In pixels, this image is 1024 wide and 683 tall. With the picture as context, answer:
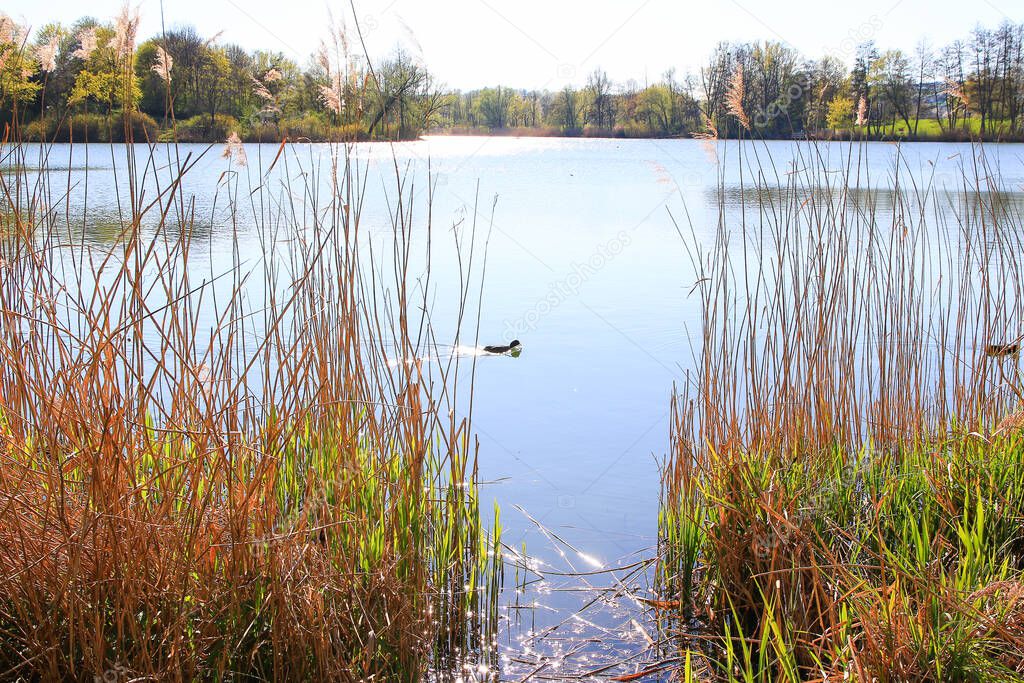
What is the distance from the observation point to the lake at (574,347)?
7.76 feet

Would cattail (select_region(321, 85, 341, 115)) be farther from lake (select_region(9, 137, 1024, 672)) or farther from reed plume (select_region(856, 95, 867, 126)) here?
reed plume (select_region(856, 95, 867, 126))

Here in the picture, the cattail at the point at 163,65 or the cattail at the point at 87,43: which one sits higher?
the cattail at the point at 87,43

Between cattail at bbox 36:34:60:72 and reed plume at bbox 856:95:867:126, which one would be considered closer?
cattail at bbox 36:34:60:72

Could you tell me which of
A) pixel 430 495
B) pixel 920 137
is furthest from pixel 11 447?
pixel 920 137

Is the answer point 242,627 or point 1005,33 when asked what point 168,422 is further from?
point 1005,33

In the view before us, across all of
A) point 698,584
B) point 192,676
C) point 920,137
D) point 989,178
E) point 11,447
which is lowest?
point 698,584

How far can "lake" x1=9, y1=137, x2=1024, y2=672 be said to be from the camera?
7.76 ft

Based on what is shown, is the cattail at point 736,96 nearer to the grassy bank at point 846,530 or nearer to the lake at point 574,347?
the lake at point 574,347

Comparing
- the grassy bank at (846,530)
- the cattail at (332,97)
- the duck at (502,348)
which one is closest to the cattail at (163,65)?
the cattail at (332,97)

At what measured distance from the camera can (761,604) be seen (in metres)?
1.98

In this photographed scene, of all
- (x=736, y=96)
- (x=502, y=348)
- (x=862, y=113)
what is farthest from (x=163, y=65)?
(x=502, y=348)

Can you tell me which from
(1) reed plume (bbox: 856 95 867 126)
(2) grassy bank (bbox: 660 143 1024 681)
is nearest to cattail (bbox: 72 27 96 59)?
(2) grassy bank (bbox: 660 143 1024 681)

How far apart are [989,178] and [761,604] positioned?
1.57 metres

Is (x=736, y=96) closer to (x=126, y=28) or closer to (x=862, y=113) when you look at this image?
(x=862, y=113)
